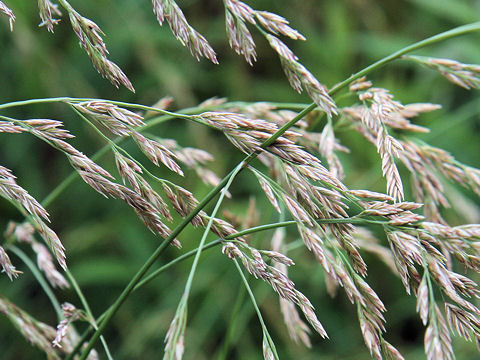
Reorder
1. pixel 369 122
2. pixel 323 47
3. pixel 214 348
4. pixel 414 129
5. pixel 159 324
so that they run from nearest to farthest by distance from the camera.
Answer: pixel 369 122 < pixel 414 129 < pixel 159 324 < pixel 214 348 < pixel 323 47

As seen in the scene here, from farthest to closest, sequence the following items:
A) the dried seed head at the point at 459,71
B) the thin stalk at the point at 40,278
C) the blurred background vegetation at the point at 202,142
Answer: the blurred background vegetation at the point at 202,142, the thin stalk at the point at 40,278, the dried seed head at the point at 459,71

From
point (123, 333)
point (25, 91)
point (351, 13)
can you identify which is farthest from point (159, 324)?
point (351, 13)

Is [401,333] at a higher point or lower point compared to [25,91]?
lower

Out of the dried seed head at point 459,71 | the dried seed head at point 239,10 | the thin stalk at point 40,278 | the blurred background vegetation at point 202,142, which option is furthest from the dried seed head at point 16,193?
the blurred background vegetation at point 202,142

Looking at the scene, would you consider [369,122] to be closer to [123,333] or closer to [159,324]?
[159,324]

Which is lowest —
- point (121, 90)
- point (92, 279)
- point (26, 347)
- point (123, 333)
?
point (26, 347)

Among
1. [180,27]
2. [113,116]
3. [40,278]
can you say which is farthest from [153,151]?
[40,278]

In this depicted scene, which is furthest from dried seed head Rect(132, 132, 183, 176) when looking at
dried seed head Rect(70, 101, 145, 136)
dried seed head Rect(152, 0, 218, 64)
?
dried seed head Rect(152, 0, 218, 64)

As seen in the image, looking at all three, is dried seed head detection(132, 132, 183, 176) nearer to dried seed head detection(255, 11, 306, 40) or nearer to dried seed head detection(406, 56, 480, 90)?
dried seed head detection(255, 11, 306, 40)

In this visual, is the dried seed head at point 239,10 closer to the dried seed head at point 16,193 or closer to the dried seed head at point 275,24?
the dried seed head at point 275,24
